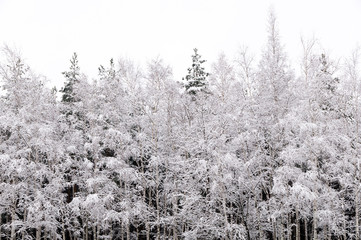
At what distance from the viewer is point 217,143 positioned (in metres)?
15.2

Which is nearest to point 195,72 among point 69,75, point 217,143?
point 69,75

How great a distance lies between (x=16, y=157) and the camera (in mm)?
15820

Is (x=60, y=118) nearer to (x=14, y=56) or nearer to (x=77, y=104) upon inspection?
(x=77, y=104)

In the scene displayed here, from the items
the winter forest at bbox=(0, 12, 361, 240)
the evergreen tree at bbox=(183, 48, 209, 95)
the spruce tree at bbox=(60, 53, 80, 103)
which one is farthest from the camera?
the spruce tree at bbox=(60, 53, 80, 103)

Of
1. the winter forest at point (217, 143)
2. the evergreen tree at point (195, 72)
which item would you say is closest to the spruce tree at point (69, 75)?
the winter forest at point (217, 143)

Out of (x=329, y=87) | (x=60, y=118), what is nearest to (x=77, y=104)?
(x=60, y=118)

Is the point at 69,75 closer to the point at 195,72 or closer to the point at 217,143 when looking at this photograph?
the point at 195,72

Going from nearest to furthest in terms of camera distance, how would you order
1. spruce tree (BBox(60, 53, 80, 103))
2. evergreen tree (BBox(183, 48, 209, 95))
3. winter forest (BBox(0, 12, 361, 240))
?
1. winter forest (BBox(0, 12, 361, 240))
2. evergreen tree (BBox(183, 48, 209, 95))
3. spruce tree (BBox(60, 53, 80, 103))

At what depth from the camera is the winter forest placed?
14.6 m

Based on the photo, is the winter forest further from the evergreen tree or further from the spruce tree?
the spruce tree

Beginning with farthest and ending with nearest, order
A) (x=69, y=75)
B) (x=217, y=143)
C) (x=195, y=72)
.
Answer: (x=69, y=75), (x=195, y=72), (x=217, y=143)

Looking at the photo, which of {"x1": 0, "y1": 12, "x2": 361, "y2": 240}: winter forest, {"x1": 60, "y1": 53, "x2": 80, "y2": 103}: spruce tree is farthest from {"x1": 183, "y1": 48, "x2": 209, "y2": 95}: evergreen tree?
{"x1": 60, "y1": 53, "x2": 80, "y2": 103}: spruce tree

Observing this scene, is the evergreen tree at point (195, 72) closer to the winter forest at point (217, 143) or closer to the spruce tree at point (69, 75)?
the winter forest at point (217, 143)

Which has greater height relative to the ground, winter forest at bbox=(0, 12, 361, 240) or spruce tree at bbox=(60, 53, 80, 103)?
spruce tree at bbox=(60, 53, 80, 103)
